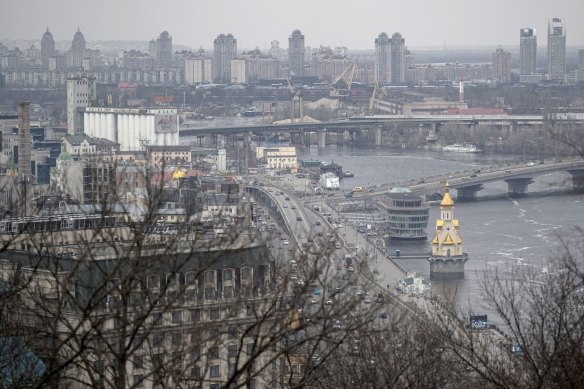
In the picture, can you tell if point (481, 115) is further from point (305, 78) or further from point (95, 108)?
point (305, 78)

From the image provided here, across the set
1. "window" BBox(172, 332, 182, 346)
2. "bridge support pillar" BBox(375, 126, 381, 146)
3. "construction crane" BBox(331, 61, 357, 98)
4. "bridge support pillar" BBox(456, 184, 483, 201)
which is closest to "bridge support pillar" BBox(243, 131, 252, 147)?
"bridge support pillar" BBox(375, 126, 381, 146)

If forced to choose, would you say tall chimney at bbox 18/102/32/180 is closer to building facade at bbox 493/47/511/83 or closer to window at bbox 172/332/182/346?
window at bbox 172/332/182/346

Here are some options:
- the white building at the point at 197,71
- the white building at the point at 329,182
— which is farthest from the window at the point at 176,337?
the white building at the point at 197,71

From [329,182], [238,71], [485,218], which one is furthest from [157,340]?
[238,71]

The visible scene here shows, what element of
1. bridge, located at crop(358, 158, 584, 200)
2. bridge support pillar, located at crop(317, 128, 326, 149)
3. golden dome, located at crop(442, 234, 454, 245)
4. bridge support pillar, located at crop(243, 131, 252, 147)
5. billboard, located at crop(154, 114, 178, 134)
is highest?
billboard, located at crop(154, 114, 178, 134)

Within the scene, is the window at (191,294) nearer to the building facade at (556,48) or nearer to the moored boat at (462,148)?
the moored boat at (462,148)

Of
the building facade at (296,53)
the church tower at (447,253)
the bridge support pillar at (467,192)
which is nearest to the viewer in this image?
the church tower at (447,253)
